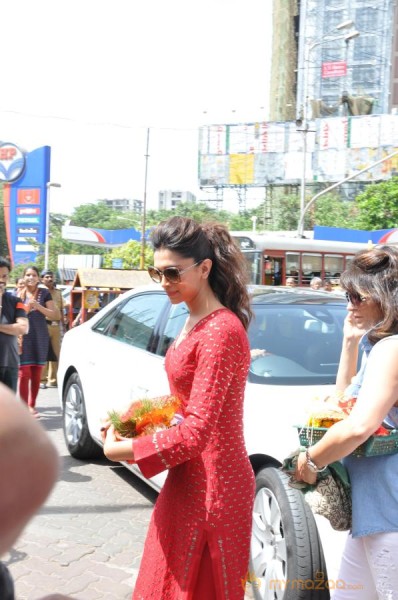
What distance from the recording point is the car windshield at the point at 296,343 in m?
3.97

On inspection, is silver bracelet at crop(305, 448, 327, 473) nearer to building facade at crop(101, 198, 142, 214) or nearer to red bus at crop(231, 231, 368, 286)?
red bus at crop(231, 231, 368, 286)

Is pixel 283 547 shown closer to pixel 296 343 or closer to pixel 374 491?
pixel 374 491

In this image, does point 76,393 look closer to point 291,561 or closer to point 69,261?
point 291,561

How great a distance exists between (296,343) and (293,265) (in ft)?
53.0

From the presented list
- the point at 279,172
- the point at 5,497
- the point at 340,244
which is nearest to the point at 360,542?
the point at 5,497

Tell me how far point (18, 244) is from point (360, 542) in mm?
46742

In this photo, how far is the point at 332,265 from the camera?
21484 millimetres

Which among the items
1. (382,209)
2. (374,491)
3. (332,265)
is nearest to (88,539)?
(374,491)

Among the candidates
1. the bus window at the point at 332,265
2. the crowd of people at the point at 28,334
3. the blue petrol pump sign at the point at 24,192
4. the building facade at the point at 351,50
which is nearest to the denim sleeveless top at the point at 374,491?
the crowd of people at the point at 28,334

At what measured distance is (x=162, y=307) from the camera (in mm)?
5023

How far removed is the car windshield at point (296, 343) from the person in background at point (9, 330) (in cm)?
242

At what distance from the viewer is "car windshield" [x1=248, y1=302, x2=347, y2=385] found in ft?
13.0

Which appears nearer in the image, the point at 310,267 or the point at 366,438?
the point at 366,438

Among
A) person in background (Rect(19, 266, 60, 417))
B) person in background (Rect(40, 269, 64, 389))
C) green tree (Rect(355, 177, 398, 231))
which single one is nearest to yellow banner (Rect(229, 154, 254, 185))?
green tree (Rect(355, 177, 398, 231))
